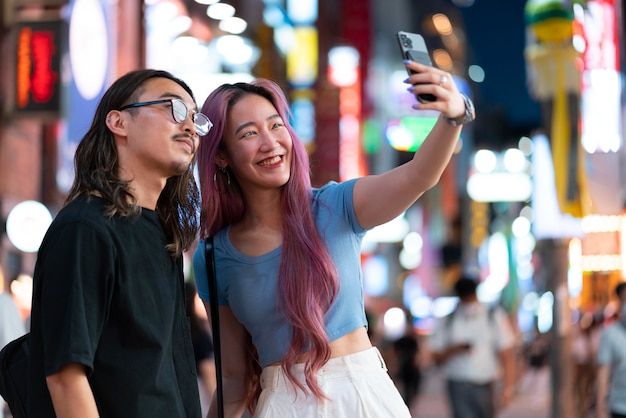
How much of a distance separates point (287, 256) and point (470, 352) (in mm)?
6558

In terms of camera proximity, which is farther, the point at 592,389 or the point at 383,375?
the point at 592,389

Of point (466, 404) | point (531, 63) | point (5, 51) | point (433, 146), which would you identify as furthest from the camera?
point (5, 51)

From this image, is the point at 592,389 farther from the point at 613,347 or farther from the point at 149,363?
the point at 149,363

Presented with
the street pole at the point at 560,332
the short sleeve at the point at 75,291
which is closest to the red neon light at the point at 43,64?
the street pole at the point at 560,332

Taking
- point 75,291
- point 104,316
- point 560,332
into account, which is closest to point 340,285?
point 104,316

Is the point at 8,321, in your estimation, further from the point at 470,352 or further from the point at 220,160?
the point at 470,352

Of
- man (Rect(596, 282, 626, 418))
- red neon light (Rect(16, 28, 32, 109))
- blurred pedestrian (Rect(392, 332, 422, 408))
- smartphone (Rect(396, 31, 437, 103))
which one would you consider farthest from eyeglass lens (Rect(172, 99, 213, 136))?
blurred pedestrian (Rect(392, 332, 422, 408))

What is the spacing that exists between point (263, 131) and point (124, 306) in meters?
1.04

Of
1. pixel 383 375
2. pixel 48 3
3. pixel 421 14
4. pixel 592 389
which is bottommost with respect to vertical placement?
pixel 592 389

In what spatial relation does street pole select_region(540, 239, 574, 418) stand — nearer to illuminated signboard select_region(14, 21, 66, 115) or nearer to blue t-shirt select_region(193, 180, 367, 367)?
illuminated signboard select_region(14, 21, 66, 115)

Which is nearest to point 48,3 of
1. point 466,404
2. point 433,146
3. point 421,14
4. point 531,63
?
point 531,63

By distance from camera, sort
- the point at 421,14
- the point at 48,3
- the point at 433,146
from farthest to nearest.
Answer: the point at 421,14 < the point at 48,3 < the point at 433,146

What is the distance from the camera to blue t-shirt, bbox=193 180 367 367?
3.53 metres

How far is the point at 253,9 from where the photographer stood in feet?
73.3
